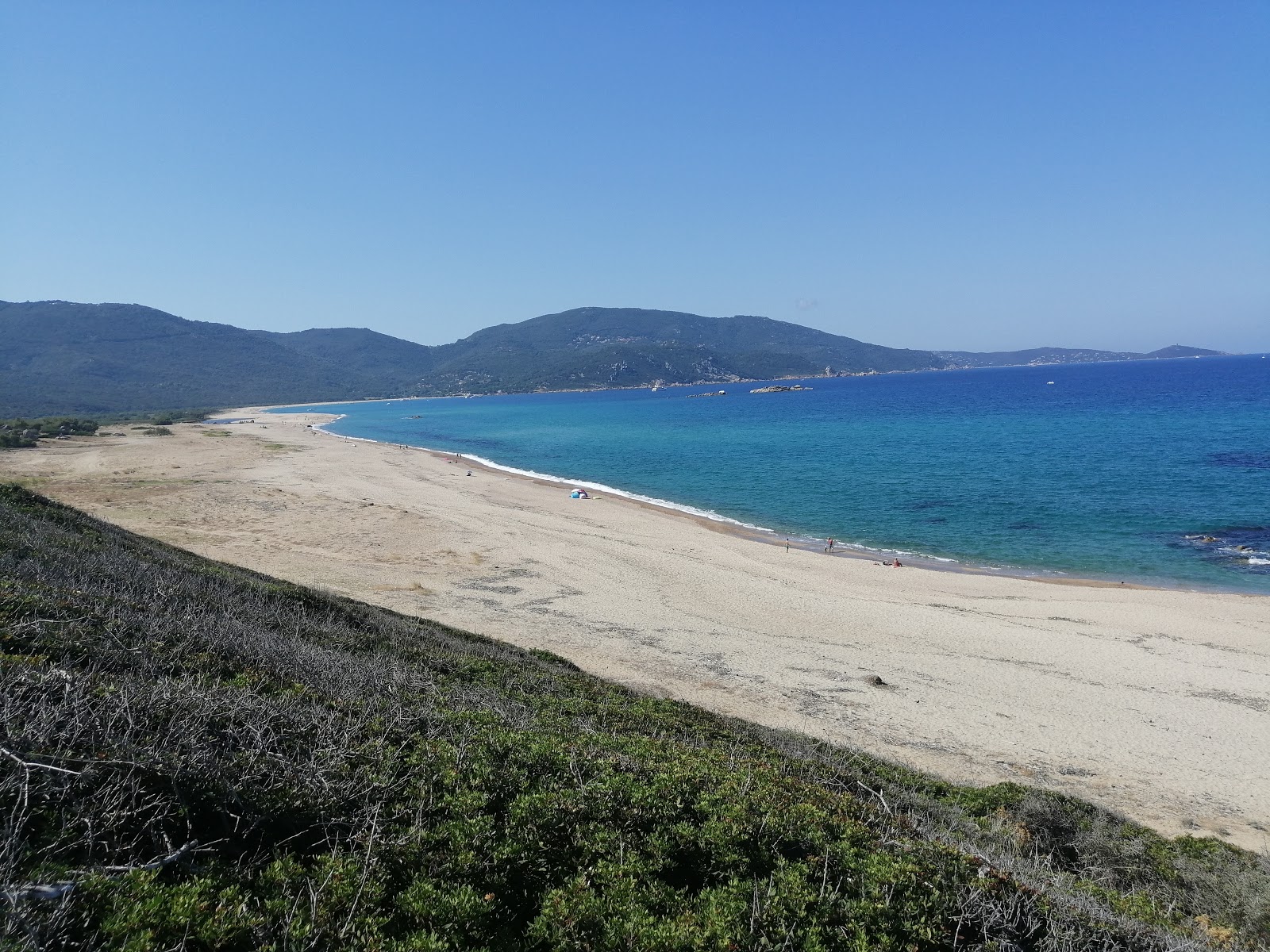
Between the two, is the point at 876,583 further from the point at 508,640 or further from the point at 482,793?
the point at 482,793

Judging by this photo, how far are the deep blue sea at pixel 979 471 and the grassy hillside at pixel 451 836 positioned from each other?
74.3 feet

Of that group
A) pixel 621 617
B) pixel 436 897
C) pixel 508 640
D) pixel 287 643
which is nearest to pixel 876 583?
pixel 621 617

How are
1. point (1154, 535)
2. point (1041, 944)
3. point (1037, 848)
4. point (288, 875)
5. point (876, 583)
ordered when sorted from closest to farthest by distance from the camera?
point (288, 875), point (1041, 944), point (1037, 848), point (876, 583), point (1154, 535)

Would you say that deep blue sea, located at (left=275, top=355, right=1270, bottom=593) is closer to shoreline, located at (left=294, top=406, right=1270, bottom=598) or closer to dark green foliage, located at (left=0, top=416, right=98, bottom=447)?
shoreline, located at (left=294, top=406, right=1270, bottom=598)

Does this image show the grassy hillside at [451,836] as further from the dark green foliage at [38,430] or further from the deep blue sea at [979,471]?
the dark green foliage at [38,430]

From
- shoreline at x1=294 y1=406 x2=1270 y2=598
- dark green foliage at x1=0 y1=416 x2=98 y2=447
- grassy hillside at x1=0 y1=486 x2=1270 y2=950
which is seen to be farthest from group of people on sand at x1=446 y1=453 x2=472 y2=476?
grassy hillside at x1=0 y1=486 x2=1270 y2=950

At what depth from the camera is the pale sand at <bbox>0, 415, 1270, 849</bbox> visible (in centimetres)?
1225

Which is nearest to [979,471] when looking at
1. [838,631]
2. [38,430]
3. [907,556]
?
[907,556]

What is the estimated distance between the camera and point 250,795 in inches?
178

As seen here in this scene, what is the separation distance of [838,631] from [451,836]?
54.2 feet

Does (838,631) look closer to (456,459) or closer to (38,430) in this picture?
(456,459)

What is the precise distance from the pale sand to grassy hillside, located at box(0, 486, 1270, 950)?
4554 millimetres

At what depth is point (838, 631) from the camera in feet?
63.1

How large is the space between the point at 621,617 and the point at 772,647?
480 cm
